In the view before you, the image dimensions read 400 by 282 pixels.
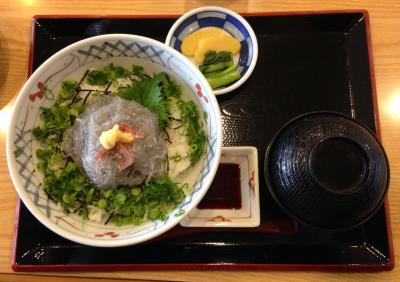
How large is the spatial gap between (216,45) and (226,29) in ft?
0.28

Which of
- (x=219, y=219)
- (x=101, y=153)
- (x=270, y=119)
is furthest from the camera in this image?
(x=270, y=119)

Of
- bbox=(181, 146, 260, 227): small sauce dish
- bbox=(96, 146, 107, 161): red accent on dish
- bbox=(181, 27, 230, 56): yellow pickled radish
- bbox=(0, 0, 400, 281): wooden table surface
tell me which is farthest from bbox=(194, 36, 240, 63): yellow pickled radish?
bbox=(96, 146, 107, 161): red accent on dish

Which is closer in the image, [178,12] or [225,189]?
[225,189]

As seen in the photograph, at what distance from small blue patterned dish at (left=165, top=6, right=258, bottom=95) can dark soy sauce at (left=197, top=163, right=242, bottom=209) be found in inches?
10.7

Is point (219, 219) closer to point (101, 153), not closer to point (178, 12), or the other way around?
point (101, 153)

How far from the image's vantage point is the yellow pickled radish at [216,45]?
4.36ft

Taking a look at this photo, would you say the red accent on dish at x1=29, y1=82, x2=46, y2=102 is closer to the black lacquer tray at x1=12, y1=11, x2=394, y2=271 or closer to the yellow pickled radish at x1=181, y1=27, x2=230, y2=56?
the black lacquer tray at x1=12, y1=11, x2=394, y2=271

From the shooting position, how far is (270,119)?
1305 millimetres

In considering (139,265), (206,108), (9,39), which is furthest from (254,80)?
(9,39)

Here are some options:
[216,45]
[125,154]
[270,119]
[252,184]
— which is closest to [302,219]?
[252,184]

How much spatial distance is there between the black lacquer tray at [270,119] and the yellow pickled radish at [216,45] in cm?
10

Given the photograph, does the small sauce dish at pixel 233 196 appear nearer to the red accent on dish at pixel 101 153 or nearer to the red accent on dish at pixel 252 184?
the red accent on dish at pixel 252 184

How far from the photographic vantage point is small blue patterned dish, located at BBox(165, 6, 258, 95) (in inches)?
51.8

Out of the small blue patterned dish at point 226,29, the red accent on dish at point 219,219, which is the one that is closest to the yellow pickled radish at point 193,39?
the small blue patterned dish at point 226,29
